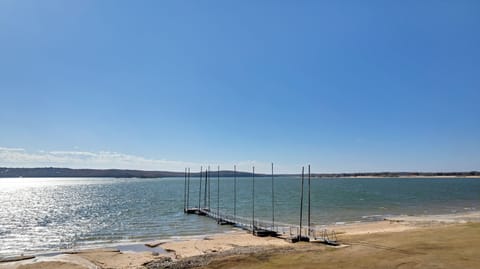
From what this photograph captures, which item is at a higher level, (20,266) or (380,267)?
(380,267)

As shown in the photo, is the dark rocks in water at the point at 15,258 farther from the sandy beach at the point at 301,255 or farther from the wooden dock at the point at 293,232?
the wooden dock at the point at 293,232

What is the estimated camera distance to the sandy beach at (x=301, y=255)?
17.8 metres

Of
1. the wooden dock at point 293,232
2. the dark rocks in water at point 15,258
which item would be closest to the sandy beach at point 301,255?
the dark rocks in water at point 15,258

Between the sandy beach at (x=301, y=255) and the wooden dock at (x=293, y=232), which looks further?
the wooden dock at (x=293, y=232)

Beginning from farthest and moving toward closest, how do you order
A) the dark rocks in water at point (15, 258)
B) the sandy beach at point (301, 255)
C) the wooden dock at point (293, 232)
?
the wooden dock at point (293, 232), the dark rocks in water at point (15, 258), the sandy beach at point (301, 255)

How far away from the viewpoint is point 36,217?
47.5 m

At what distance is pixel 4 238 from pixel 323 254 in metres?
29.0

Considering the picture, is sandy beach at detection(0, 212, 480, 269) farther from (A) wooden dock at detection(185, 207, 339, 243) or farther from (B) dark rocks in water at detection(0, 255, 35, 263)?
(A) wooden dock at detection(185, 207, 339, 243)

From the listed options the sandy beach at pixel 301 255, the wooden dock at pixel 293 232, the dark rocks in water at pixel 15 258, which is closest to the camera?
the sandy beach at pixel 301 255

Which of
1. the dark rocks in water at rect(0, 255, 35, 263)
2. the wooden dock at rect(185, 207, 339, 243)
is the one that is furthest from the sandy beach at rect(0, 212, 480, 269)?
the wooden dock at rect(185, 207, 339, 243)

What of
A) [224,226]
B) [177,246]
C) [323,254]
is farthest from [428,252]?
[224,226]

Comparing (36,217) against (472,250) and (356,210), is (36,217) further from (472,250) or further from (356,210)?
(472,250)

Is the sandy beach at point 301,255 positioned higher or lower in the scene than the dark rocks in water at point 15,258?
higher

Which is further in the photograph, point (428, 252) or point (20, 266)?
point (20, 266)
